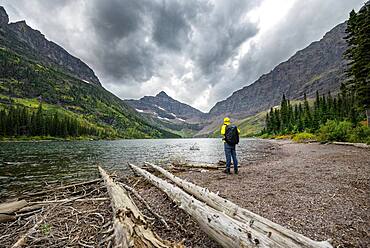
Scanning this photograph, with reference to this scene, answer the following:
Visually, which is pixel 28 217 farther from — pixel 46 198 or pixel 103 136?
pixel 103 136

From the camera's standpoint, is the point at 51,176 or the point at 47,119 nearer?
the point at 51,176

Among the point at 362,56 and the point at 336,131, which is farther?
the point at 336,131

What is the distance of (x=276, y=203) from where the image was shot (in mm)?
7633

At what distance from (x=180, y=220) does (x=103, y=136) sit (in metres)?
→ 148

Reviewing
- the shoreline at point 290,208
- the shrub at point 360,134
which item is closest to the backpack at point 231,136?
the shoreline at point 290,208

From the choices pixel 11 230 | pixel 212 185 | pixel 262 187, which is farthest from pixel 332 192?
pixel 11 230

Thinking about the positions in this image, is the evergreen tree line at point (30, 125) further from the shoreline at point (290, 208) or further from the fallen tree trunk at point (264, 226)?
the fallen tree trunk at point (264, 226)

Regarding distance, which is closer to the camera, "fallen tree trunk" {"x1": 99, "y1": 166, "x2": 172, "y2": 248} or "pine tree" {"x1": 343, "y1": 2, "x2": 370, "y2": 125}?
"fallen tree trunk" {"x1": 99, "y1": 166, "x2": 172, "y2": 248}

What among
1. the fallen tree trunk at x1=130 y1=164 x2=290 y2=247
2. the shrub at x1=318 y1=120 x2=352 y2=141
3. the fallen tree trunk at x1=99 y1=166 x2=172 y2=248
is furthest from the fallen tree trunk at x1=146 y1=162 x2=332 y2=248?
the shrub at x1=318 y1=120 x2=352 y2=141

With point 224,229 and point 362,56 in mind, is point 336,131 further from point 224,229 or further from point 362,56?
point 224,229

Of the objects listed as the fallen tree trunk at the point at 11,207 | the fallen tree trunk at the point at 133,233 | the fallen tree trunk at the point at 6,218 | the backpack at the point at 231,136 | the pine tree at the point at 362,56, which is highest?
the pine tree at the point at 362,56

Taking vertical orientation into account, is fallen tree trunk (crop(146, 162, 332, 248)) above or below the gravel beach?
above

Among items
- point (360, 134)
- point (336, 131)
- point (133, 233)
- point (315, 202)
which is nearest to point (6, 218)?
point (133, 233)

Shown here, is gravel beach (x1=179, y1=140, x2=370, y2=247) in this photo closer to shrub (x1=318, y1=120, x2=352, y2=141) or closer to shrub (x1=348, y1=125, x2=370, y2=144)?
shrub (x1=348, y1=125, x2=370, y2=144)
